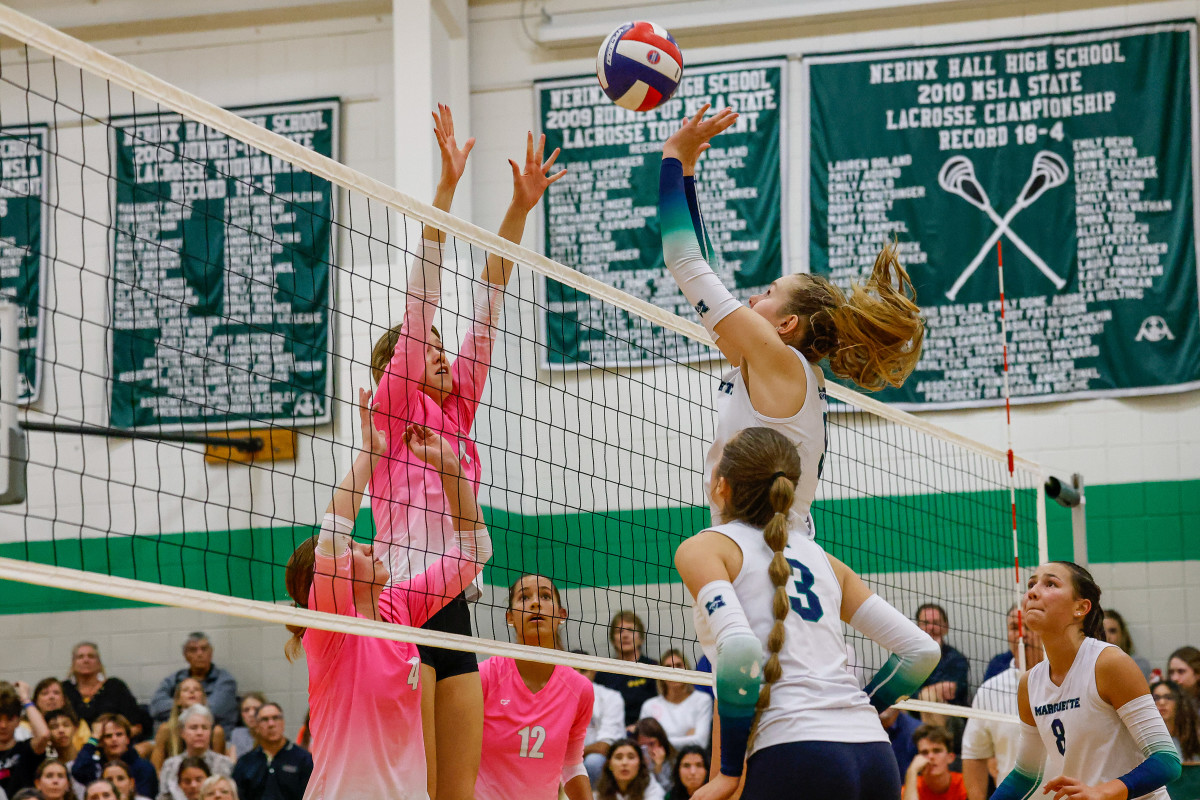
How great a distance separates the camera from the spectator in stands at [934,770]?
8.72 meters

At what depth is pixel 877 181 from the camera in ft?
37.0

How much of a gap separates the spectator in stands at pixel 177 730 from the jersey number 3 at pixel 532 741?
19.2 ft

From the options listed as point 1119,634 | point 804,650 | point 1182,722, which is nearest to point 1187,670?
point 1119,634

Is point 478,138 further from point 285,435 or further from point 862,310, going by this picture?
point 862,310

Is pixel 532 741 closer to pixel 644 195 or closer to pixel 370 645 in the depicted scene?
pixel 370 645

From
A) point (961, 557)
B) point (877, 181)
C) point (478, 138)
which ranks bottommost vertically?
point (961, 557)

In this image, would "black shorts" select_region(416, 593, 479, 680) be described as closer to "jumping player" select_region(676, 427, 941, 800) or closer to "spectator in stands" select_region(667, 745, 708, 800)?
"jumping player" select_region(676, 427, 941, 800)

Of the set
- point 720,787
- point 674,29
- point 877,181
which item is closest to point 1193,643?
point 877,181

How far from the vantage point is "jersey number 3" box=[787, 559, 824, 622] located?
3180 mm

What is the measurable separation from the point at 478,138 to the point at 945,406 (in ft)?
16.6

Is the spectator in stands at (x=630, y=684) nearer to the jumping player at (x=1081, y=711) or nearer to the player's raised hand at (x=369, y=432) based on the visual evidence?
the jumping player at (x=1081, y=711)

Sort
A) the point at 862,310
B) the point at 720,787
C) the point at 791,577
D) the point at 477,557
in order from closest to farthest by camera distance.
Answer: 1. the point at 720,787
2. the point at 791,577
3. the point at 862,310
4. the point at 477,557

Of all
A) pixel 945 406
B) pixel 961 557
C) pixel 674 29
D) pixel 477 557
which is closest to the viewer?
pixel 477 557

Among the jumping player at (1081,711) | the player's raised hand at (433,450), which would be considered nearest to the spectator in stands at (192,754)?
the player's raised hand at (433,450)
